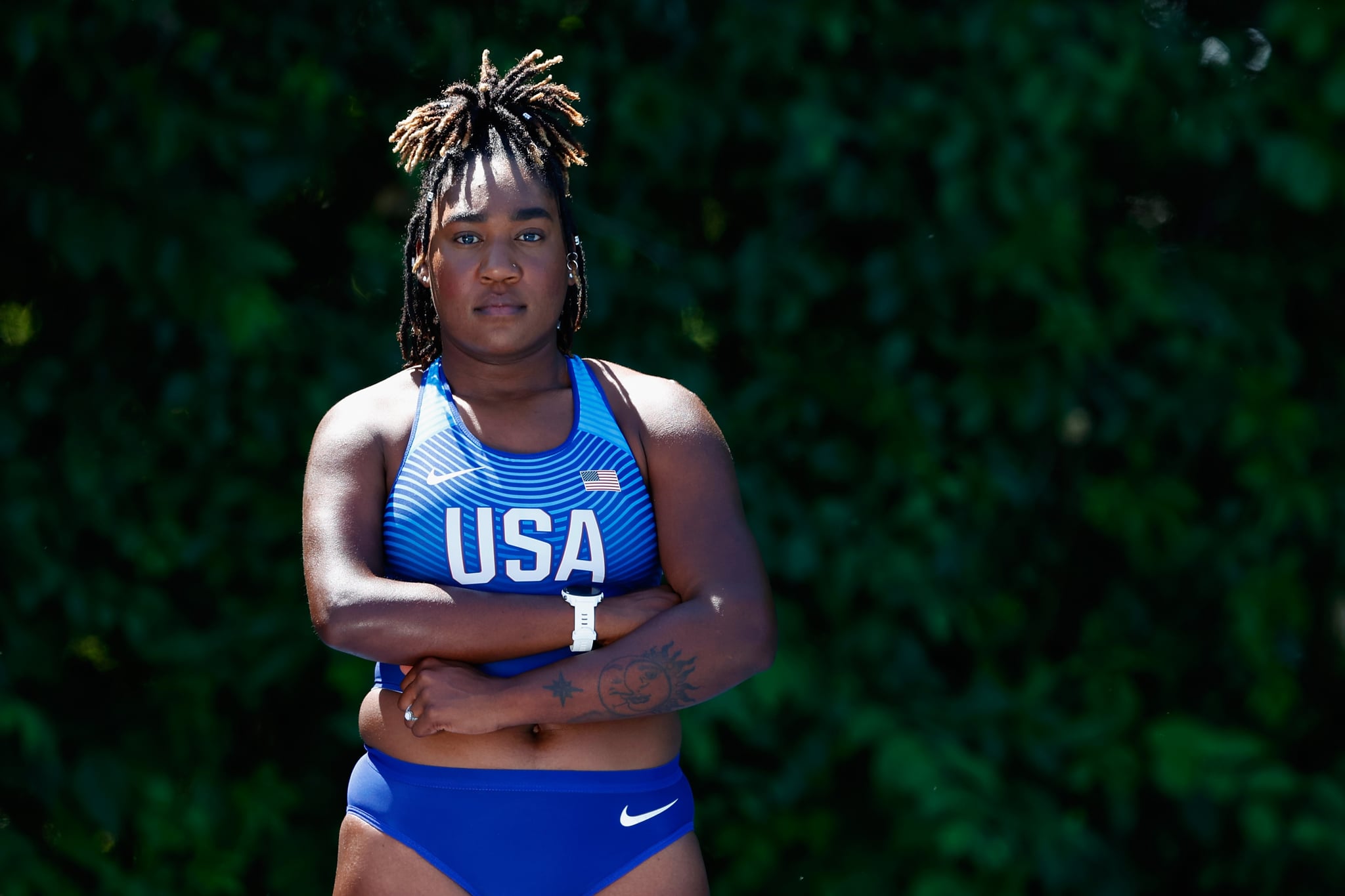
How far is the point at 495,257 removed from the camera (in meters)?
2.36

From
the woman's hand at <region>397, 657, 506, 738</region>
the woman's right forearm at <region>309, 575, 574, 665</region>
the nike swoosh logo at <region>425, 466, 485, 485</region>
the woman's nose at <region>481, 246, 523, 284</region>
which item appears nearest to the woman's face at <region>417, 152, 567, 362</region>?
the woman's nose at <region>481, 246, 523, 284</region>

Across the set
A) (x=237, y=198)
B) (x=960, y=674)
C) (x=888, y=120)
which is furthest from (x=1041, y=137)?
(x=237, y=198)

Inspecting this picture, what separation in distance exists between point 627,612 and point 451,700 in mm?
292

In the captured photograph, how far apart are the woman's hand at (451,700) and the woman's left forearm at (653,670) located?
0.02 meters

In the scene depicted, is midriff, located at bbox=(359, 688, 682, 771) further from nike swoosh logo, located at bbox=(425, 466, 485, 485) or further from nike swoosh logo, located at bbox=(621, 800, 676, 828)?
nike swoosh logo, located at bbox=(425, 466, 485, 485)

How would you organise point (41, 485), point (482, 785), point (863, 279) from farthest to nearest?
point (863, 279), point (41, 485), point (482, 785)

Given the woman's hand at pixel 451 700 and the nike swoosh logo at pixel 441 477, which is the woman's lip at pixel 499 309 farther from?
the woman's hand at pixel 451 700

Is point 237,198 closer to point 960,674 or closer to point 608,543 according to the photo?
point 608,543

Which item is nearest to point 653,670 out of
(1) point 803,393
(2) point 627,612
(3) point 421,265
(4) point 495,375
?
(2) point 627,612

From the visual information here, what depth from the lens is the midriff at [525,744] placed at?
231cm

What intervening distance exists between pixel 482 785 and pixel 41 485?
2.23m

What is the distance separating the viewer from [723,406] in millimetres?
4215

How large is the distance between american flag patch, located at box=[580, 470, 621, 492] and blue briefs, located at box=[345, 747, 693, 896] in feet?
1.42

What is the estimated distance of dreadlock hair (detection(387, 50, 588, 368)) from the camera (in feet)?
8.01
